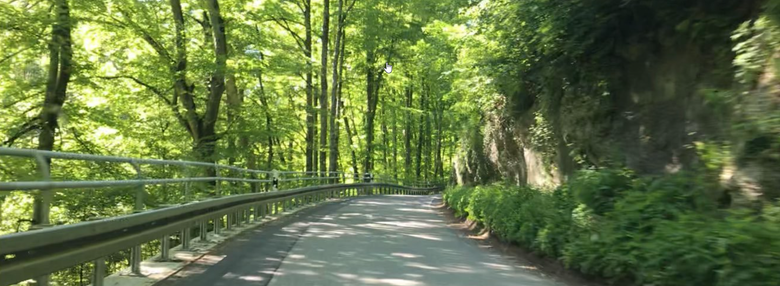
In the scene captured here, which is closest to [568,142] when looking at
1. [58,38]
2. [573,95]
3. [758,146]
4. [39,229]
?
[573,95]

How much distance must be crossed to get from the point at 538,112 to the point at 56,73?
482 inches

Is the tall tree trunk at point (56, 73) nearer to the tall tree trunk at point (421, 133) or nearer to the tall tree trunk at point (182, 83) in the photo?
the tall tree trunk at point (182, 83)

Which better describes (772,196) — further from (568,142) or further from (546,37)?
(568,142)

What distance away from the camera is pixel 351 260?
8.57 m

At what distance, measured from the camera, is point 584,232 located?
24.5ft

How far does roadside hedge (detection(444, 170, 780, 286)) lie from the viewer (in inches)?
189

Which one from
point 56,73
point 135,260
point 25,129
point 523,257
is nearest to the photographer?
point 135,260

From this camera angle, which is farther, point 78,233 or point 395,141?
point 395,141

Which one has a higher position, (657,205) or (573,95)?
(573,95)

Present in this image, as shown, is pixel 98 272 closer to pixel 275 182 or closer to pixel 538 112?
pixel 538 112

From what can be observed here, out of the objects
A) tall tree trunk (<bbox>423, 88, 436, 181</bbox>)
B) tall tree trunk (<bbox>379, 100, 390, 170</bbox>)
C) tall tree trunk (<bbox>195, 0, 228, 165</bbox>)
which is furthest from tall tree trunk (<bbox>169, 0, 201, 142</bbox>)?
tall tree trunk (<bbox>379, 100, 390, 170</bbox>)

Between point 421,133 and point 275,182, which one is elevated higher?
point 421,133

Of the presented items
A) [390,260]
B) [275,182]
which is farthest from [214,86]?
[390,260]

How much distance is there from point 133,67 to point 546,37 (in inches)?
586
